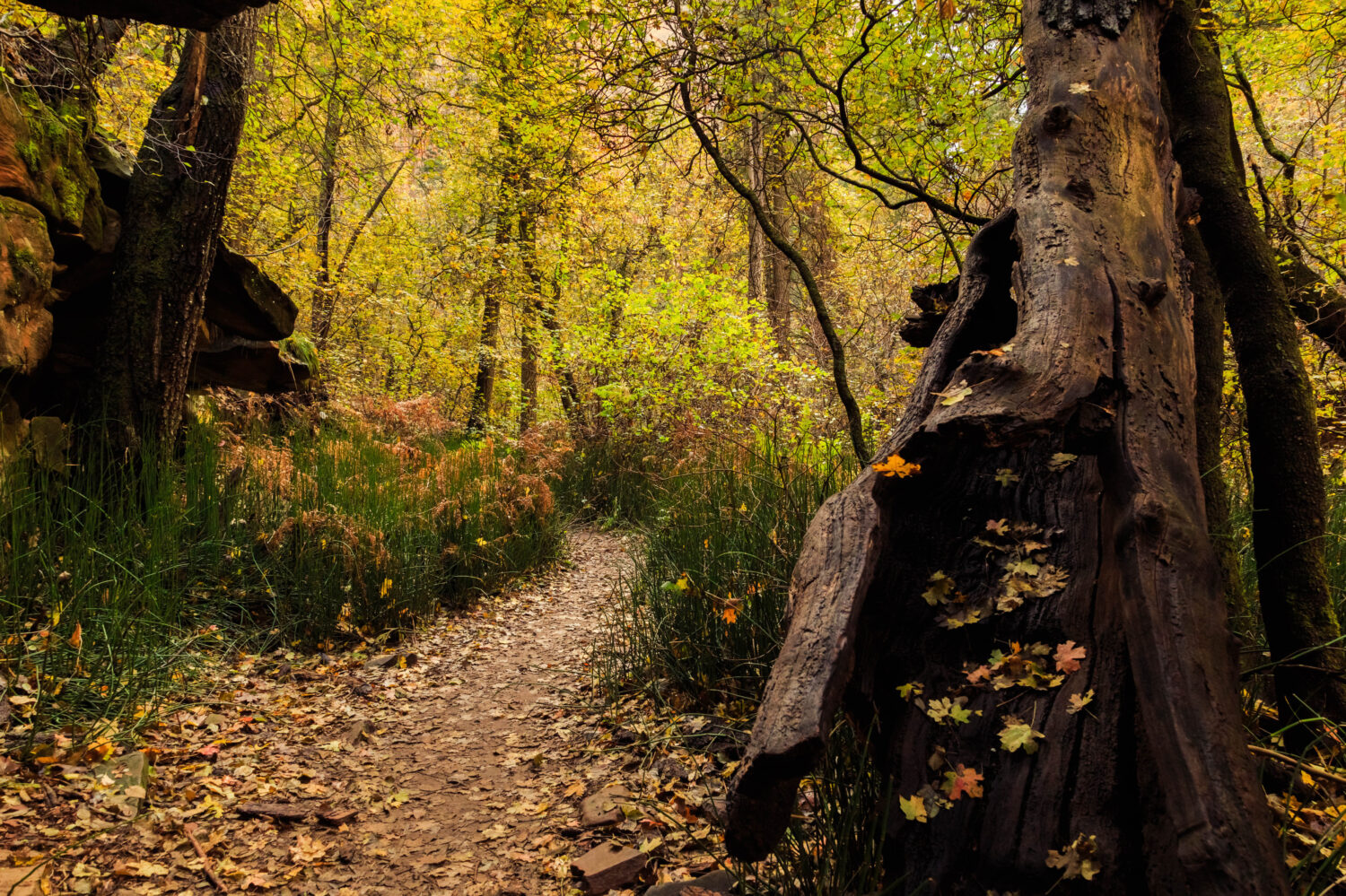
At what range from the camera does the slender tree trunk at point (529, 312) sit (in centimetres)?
1184

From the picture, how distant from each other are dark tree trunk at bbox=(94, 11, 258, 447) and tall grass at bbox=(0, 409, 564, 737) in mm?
385

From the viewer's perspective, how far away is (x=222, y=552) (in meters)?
4.05

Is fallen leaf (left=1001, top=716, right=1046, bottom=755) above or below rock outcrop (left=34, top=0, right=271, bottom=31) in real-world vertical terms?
below

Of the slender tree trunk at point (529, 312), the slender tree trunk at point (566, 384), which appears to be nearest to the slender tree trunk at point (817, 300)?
the slender tree trunk at point (566, 384)

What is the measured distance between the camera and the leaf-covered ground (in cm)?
205

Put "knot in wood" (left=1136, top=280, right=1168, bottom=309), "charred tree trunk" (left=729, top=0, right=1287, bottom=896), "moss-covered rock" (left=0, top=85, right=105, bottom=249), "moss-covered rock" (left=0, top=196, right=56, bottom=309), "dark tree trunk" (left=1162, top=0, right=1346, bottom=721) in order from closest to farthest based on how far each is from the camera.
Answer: "charred tree trunk" (left=729, top=0, right=1287, bottom=896)
"knot in wood" (left=1136, top=280, right=1168, bottom=309)
"dark tree trunk" (left=1162, top=0, right=1346, bottom=721)
"moss-covered rock" (left=0, top=196, right=56, bottom=309)
"moss-covered rock" (left=0, top=85, right=105, bottom=249)

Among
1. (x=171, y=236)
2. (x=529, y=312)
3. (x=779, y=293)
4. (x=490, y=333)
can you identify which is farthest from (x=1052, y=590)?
(x=490, y=333)

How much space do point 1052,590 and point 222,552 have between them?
4554 mm

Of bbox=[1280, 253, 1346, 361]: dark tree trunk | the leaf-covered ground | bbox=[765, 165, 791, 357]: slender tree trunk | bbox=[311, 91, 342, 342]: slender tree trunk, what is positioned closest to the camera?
the leaf-covered ground

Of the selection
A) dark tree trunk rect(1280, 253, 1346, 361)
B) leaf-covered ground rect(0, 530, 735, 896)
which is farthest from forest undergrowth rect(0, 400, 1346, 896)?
dark tree trunk rect(1280, 253, 1346, 361)

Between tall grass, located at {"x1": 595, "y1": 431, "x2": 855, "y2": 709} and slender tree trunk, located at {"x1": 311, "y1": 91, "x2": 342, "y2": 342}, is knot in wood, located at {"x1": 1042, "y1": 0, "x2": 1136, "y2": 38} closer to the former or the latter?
tall grass, located at {"x1": 595, "y1": 431, "x2": 855, "y2": 709}

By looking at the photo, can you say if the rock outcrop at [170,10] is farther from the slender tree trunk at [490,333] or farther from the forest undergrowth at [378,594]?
the slender tree trunk at [490,333]

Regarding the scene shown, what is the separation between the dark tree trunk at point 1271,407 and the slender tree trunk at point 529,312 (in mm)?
10303

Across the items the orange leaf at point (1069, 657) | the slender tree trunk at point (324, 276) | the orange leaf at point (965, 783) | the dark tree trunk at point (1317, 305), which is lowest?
the orange leaf at point (965, 783)
